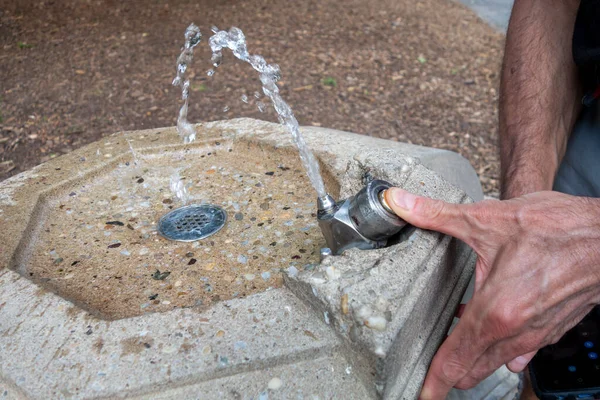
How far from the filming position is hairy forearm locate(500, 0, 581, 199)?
1.84 m

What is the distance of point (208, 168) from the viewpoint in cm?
222

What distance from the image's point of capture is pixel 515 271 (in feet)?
3.96

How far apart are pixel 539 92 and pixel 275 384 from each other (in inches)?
53.0

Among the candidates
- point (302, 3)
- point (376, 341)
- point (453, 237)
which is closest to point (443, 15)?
point (302, 3)

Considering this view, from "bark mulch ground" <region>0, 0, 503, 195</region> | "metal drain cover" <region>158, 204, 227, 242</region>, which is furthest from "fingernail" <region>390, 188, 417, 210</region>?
"bark mulch ground" <region>0, 0, 503, 195</region>

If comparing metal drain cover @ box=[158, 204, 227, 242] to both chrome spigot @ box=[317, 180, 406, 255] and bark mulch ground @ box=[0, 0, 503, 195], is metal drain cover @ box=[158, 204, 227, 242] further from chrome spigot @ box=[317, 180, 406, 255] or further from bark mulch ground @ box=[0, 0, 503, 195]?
bark mulch ground @ box=[0, 0, 503, 195]

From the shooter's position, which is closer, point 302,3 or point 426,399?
point 426,399

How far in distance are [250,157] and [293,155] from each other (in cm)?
19

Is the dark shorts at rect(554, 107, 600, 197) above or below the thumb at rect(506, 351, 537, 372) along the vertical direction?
above

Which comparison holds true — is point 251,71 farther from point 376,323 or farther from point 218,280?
point 376,323

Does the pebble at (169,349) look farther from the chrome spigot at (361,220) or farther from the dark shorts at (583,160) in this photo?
the dark shorts at (583,160)

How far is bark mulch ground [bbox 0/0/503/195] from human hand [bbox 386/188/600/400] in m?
2.51

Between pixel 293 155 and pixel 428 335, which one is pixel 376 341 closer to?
pixel 428 335

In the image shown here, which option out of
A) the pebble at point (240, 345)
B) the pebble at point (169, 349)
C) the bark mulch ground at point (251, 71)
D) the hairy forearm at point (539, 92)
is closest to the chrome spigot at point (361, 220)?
the pebble at point (240, 345)
